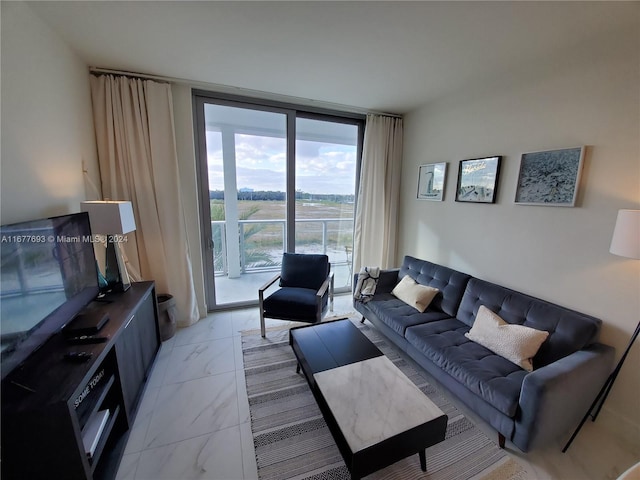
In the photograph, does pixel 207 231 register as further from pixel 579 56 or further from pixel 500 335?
pixel 579 56

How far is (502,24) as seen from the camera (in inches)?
65.7

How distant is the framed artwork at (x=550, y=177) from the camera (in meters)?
1.88

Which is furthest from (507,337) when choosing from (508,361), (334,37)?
(334,37)

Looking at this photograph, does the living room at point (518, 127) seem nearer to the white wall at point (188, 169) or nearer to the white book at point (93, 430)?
the white wall at point (188, 169)

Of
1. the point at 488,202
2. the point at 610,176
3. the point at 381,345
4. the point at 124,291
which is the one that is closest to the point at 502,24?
the point at 610,176

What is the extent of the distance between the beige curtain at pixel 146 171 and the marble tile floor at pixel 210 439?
0.98 metres

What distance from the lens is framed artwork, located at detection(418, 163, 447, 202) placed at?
10.0ft

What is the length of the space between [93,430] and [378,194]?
3.52m

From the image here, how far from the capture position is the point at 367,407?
4.85 ft

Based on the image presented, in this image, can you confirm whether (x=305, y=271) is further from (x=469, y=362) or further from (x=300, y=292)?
(x=469, y=362)

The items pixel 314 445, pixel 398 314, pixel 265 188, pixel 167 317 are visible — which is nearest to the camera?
pixel 314 445

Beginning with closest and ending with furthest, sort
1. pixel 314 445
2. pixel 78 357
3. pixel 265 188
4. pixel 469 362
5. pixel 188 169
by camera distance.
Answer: pixel 78 357 < pixel 314 445 < pixel 469 362 < pixel 188 169 < pixel 265 188

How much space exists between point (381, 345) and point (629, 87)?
2.68 meters

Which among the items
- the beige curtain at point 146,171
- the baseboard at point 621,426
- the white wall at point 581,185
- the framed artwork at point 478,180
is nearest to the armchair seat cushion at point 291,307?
the beige curtain at point 146,171
